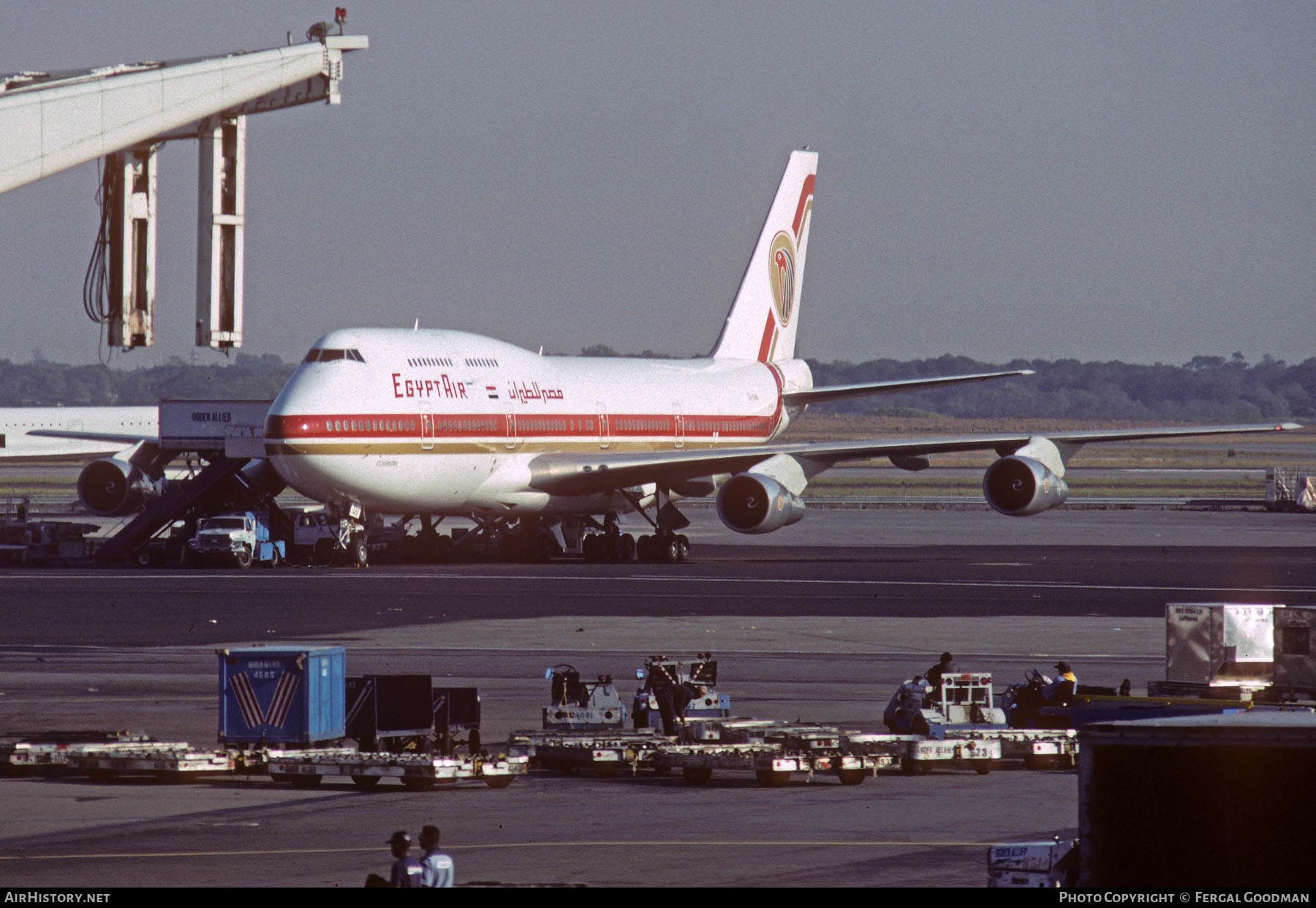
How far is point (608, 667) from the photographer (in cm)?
2589

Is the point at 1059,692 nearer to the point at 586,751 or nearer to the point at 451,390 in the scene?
the point at 586,751

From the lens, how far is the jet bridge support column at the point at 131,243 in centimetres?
1287

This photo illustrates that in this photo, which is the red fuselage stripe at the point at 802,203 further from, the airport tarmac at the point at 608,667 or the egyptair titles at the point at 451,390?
Answer: the egyptair titles at the point at 451,390

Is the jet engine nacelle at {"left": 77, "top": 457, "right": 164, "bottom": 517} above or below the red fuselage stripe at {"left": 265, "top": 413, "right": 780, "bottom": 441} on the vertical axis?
below

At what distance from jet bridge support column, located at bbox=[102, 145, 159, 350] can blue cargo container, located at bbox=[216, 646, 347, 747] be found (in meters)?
5.59

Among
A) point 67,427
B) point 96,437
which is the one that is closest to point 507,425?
point 96,437

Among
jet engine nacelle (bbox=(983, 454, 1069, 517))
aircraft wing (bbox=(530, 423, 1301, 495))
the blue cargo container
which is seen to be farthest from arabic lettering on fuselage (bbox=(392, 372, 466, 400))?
the blue cargo container

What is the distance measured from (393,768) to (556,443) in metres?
32.0

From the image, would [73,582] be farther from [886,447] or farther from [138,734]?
[138,734]

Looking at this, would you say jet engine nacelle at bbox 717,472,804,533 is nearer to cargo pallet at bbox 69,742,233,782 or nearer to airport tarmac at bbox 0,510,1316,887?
airport tarmac at bbox 0,510,1316,887

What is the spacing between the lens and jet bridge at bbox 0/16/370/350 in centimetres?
1170

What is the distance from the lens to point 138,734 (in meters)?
18.8

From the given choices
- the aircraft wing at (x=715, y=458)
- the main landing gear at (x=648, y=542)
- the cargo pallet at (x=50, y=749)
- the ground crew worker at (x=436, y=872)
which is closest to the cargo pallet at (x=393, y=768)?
the cargo pallet at (x=50, y=749)

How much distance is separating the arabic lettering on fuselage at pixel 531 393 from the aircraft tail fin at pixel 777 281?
11010mm
